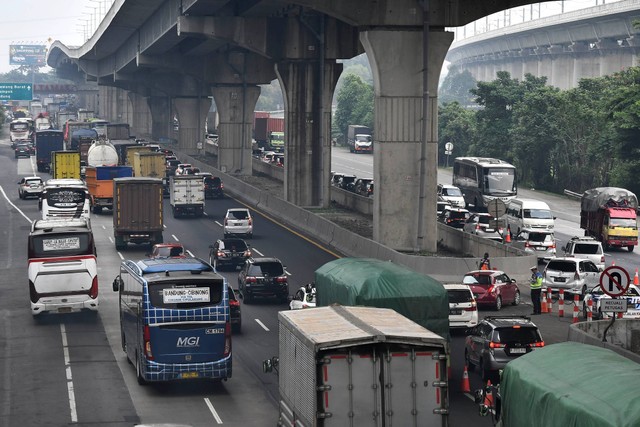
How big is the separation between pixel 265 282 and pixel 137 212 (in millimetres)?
16964

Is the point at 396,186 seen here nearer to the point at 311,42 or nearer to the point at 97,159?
the point at 311,42

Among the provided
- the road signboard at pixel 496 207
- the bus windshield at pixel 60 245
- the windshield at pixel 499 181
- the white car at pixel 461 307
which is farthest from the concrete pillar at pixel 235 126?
the white car at pixel 461 307

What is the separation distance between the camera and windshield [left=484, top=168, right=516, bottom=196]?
8331 cm

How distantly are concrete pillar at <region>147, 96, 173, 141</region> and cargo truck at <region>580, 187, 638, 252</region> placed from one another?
111 metres

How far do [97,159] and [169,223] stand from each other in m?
21.9

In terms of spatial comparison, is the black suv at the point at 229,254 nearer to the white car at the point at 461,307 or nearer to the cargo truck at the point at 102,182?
the white car at the point at 461,307

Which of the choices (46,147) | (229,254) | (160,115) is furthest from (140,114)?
(229,254)

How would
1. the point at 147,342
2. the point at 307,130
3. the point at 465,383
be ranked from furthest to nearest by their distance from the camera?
the point at 307,130 → the point at 465,383 → the point at 147,342

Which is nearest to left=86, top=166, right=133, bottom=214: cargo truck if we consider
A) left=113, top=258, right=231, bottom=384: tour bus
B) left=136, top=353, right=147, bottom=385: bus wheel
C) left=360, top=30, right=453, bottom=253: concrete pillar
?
left=360, top=30, right=453, bottom=253: concrete pillar

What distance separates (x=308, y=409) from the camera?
2158 centimetres

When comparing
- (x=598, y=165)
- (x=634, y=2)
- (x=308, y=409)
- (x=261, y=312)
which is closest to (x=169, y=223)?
(x=261, y=312)

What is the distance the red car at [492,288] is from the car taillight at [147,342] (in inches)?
735

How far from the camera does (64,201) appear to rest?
64.0m

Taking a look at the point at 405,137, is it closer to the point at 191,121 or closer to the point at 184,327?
the point at 184,327
